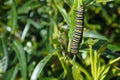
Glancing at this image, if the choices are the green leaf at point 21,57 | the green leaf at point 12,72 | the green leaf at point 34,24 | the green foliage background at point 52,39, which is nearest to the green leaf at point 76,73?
the green foliage background at point 52,39

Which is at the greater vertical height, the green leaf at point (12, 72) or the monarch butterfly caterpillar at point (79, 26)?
the monarch butterfly caterpillar at point (79, 26)

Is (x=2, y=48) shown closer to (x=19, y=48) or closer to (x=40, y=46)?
(x=19, y=48)

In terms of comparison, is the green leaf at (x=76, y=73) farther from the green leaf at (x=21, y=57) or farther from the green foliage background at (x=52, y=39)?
the green leaf at (x=21, y=57)

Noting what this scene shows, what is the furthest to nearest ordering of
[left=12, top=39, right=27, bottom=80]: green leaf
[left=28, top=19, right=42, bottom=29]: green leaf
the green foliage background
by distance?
1. [left=28, top=19, right=42, bottom=29]: green leaf
2. [left=12, top=39, right=27, bottom=80]: green leaf
3. the green foliage background

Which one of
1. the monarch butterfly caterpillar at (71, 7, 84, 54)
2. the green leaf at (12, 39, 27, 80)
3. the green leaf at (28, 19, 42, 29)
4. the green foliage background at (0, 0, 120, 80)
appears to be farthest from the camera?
the green leaf at (28, 19, 42, 29)

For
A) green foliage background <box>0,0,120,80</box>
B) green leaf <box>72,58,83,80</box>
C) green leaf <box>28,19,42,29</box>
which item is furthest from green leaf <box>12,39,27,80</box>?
green leaf <box>72,58,83,80</box>

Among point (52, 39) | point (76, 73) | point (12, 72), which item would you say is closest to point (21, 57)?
point (12, 72)

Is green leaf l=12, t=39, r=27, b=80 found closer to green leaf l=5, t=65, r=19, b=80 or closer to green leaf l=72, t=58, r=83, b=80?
green leaf l=5, t=65, r=19, b=80

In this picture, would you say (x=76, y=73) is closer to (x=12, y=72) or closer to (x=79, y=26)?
(x=79, y=26)
